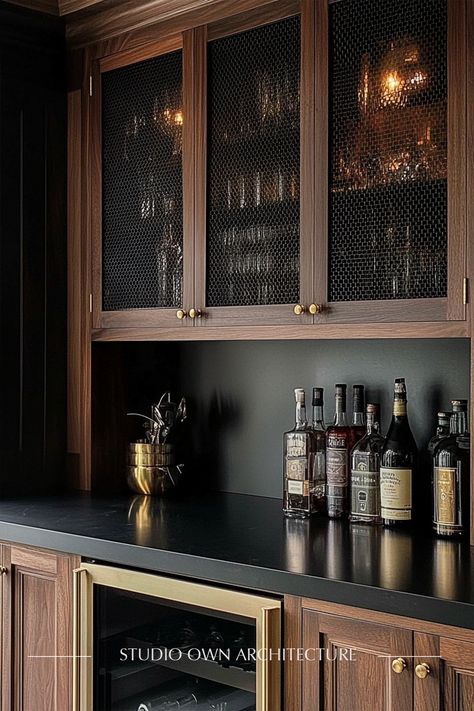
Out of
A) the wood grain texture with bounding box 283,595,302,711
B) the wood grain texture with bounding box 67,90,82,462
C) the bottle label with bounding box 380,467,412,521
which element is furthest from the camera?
the wood grain texture with bounding box 67,90,82,462

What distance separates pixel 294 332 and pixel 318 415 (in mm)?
294

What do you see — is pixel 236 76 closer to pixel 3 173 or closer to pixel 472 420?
pixel 3 173

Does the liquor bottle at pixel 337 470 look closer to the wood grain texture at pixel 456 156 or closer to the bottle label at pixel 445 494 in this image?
the bottle label at pixel 445 494

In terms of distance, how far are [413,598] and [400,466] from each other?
0.65 meters

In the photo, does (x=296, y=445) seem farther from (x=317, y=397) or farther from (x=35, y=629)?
(x=35, y=629)

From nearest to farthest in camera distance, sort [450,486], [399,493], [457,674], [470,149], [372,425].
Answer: [457,674] → [470,149] → [450,486] → [399,493] → [372,425]

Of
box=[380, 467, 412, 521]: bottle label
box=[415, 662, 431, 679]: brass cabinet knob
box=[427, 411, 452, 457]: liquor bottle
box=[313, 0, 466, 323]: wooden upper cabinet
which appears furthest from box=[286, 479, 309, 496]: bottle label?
box=[415, 662, 431, 679]: brass cabinet knob

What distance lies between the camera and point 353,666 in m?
1.83

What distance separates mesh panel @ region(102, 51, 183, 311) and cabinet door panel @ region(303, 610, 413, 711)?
3.88ft

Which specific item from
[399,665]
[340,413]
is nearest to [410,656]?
[399,665]

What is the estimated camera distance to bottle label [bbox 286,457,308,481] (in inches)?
98.0

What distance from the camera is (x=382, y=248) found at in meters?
2.27

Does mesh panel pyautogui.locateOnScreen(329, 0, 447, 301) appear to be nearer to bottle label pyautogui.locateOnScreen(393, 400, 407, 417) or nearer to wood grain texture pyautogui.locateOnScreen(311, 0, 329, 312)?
wood grain texture pyautogui.locateOnScreen(311, 0, 329, 312)

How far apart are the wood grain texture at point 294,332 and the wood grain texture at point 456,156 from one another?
0.17 ft
